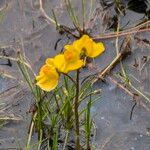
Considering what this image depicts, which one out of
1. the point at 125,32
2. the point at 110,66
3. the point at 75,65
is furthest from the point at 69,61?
the point at 125,32

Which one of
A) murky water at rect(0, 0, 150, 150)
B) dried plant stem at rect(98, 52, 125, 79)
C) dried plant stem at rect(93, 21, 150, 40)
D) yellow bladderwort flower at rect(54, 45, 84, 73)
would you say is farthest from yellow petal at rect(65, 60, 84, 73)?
dried plant stem at rect(93, 21, 150, 40)

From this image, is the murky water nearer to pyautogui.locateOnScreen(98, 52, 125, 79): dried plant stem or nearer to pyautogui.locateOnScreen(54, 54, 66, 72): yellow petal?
pyautogui.locateOnScreen(98, 52, 125, 79): dried plant stem

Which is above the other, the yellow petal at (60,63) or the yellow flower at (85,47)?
the yellow flower at (85,47)

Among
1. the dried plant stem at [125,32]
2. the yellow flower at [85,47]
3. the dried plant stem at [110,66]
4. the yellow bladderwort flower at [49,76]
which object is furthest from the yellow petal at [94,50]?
the dried plant stem at [125,32]

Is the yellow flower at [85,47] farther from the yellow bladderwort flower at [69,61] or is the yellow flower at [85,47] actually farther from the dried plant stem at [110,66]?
the dried plant stem at [110,66]

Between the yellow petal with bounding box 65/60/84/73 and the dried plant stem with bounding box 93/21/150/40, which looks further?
the dried plant stem with bounding box 93/21/150/40

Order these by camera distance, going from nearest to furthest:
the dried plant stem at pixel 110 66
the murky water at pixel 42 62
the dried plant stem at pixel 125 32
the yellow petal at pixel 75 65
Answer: the yellow petal at pixel 75 65 → the murky water at pixel 42 62 → the dried plant stem at pixel 110 66 → the dried plant stem at pixel 125 32
